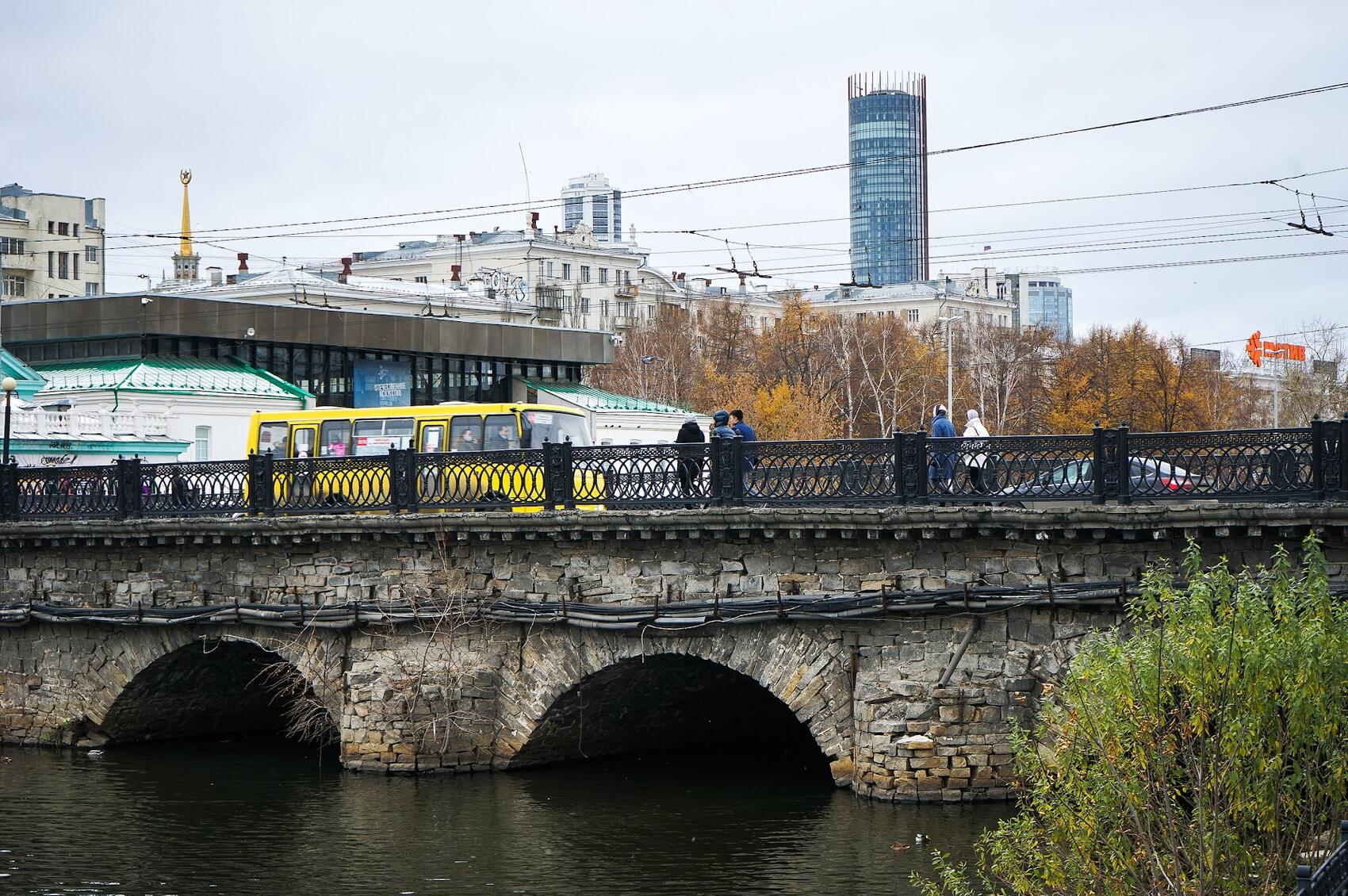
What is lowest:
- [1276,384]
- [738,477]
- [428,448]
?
[738,477]

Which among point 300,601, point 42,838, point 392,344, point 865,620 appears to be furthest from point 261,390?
point 865,620

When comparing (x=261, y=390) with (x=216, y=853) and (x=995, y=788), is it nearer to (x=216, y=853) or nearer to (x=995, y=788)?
(x=216, y=853)

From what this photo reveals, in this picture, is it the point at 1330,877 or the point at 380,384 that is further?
the point at 380,384

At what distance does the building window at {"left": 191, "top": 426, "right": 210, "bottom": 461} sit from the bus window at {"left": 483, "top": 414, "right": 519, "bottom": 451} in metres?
15.4

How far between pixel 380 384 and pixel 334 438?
64.2 feet

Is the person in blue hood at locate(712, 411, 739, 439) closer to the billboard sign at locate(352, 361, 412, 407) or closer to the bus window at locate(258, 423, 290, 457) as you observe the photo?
the bus window at locate(258, 423, 290, 457)

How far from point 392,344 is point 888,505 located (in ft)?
100

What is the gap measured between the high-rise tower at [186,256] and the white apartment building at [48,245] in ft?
18.1

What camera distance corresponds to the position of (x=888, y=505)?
1841 centimetres

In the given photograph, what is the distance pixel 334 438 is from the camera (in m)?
28.1

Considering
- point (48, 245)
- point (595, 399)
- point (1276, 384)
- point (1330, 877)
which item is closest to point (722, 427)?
point (1330, 877)

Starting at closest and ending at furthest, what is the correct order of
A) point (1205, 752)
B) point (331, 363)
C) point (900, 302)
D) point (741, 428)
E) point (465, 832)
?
point (1205, 752)
point (465, 832)
point (741, 428)
point (331, 363)
point (900, 302)

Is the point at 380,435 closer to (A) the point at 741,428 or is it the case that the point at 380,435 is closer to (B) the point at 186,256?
(A) the point at 741,428

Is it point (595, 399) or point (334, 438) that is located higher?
point (595, 399)
